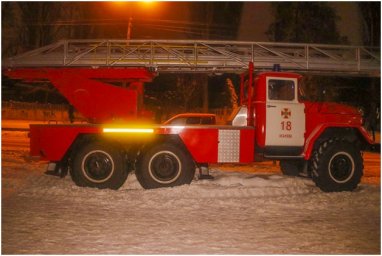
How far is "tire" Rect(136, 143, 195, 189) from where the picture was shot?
1020 centimetres

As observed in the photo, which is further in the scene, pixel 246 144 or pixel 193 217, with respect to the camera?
pixel 246 144

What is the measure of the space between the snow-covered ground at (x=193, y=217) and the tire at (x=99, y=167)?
0.84 ft

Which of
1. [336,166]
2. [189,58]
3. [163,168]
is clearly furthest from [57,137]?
[336,166]

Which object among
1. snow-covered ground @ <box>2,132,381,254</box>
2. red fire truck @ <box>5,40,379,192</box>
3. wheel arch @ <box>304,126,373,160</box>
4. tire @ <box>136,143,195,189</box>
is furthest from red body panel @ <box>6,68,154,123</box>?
wheel arch @ <box>304,126,373,160</box>

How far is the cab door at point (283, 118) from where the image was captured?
10211 millimetres

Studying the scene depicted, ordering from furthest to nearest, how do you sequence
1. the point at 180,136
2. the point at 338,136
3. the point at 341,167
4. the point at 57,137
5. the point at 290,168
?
the point at 290,168 < the point at 338,136 < the point at 341,167 < the point at 57,137 < the point at 180,136

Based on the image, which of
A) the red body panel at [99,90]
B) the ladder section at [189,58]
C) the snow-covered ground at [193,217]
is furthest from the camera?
the ladder section at [189,58]

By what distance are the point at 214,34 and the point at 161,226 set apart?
28915mm

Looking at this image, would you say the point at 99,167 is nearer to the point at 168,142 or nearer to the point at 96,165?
the point at 96,165

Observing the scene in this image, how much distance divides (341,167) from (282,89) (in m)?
2.20

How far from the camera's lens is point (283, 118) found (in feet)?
33.5

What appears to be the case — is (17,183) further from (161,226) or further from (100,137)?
(161,226)

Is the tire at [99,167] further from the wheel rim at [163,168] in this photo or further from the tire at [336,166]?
the tire at [336,166]

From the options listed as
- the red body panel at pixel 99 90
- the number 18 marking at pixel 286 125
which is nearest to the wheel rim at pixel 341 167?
the number 18 marking at pixel 286 125
